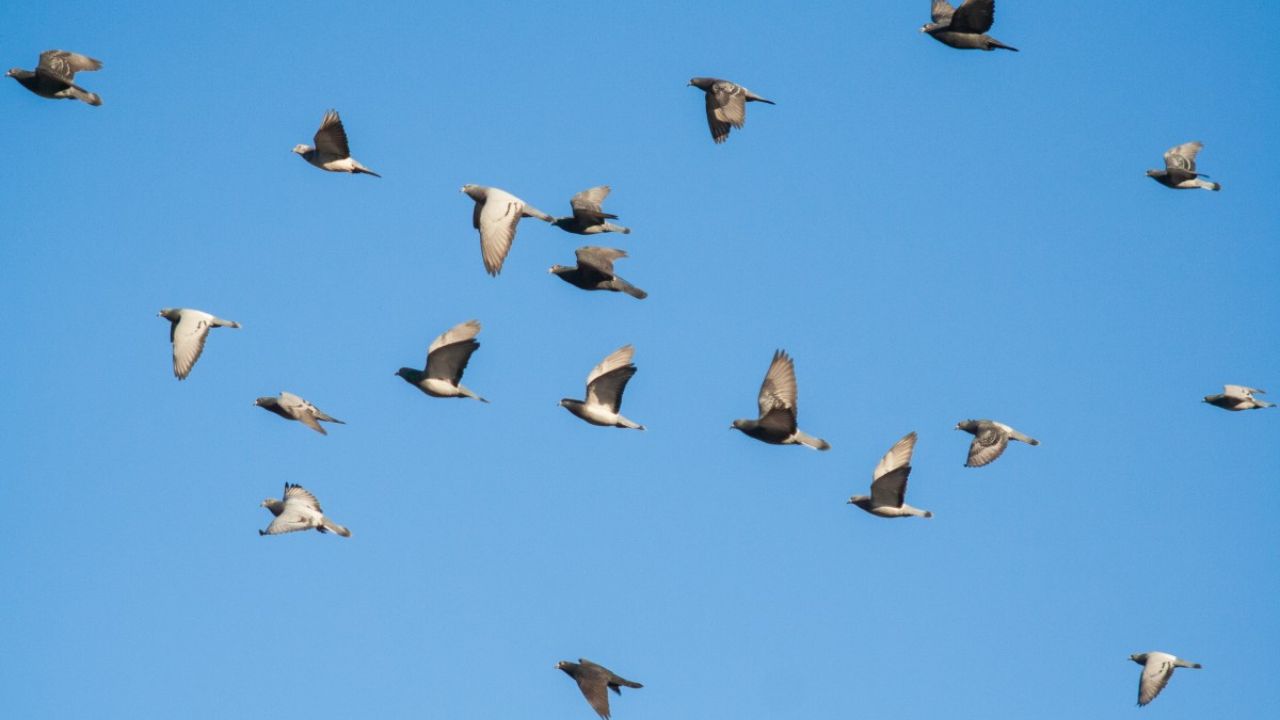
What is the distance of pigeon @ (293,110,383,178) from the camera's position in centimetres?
4625

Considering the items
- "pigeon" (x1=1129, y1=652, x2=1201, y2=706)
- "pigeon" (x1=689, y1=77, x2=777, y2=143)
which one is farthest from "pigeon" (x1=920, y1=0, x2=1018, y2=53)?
"pigeon" (x1=1129, y1=652, x2=1201, y2=706)

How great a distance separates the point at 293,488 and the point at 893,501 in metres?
12.8

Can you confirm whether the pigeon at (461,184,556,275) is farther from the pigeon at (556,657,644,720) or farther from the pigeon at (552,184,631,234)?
the pigeon at (556,657,644,720)

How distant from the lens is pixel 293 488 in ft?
155

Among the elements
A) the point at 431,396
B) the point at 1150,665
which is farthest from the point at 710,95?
the point at 1150,665

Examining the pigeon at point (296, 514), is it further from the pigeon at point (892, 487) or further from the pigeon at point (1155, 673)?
the pigeon at point (1155, 673)

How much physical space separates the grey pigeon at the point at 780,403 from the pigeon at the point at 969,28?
845 cm

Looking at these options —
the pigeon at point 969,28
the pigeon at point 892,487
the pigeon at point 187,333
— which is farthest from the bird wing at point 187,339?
the pigeon at point 969,28

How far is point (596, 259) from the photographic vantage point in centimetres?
4609

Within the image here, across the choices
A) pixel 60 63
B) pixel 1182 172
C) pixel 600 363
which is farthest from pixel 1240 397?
pixel 60 63

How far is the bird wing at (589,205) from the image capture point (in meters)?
46.4

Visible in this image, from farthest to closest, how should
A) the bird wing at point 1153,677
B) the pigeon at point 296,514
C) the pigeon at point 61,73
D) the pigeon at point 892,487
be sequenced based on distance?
the bird wing at point 1153,677 → the pigeon at point 61,73 → the pigeon at point 892,487 → the pigeon at point 296,514

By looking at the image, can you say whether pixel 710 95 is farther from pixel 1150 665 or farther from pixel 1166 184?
pixel 1150 665

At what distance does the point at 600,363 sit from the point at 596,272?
9.45ft
